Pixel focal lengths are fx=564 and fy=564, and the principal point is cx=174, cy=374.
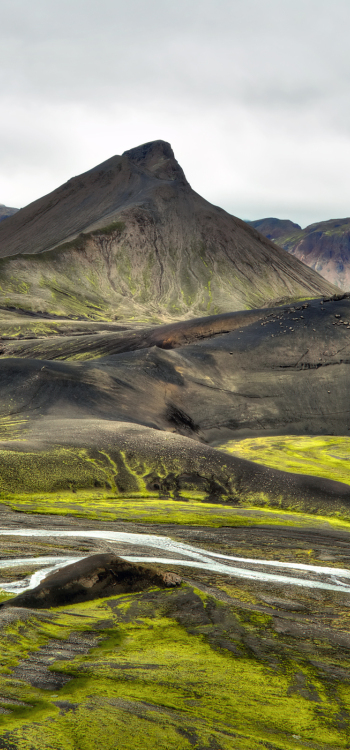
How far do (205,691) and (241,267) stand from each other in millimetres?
134553

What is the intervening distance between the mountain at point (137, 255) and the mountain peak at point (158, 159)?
49 cm

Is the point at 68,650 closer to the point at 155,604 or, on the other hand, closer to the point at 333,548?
the point at 155,604

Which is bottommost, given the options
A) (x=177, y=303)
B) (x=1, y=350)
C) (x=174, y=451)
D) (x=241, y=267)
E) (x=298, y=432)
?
(x=298, y=432)

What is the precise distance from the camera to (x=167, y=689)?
581 cm

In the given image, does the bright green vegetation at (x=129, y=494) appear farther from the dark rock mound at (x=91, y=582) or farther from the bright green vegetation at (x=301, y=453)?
the dark rock mound at (x=91, y=582)

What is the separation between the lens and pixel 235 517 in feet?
61.1

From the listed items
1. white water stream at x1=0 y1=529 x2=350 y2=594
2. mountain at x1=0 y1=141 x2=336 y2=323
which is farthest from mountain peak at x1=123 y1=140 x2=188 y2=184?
white water stream at x1=0 y1=529 x2=350 y2=594

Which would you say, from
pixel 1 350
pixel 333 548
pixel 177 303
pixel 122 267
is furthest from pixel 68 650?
pixel 122 267

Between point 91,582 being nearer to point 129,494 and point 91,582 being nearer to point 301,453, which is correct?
point 129,494

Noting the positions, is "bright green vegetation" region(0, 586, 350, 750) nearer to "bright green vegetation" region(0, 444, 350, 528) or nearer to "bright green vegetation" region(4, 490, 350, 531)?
"bright green vegetation" region(4, 490, 350, 531)

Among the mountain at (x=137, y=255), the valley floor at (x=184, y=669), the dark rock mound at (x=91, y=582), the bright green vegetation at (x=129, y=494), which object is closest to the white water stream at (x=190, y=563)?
the valley floor at (x=184, y=669)

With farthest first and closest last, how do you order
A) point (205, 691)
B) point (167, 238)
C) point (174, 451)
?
point (167, 238)
point (174, 451)
point (205, 691)

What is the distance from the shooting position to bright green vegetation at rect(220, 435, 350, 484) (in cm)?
2922

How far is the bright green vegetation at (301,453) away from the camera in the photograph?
95.9 ft
